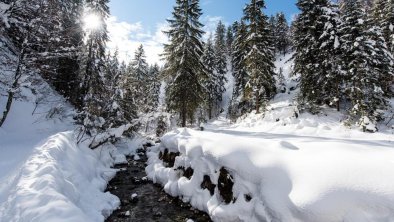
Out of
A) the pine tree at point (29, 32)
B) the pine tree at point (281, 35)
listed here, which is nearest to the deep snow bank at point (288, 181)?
the pine tree at point (29, 32)

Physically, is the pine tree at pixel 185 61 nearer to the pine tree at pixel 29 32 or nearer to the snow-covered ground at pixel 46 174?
the snow-covered ground at pixel 46 174

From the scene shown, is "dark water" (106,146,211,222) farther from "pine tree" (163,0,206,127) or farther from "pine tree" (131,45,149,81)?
"pine tree" (131,45,149,81)

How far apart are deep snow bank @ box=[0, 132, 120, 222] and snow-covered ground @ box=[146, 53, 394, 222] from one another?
10.2ft

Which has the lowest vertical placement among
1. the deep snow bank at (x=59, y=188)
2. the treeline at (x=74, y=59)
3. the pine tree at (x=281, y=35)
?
the deep snow bank at (x=59, y=188)

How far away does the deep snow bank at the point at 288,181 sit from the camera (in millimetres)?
5797

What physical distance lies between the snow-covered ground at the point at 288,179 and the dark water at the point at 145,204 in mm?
406

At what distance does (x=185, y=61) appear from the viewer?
920 inches

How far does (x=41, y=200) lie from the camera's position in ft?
23.3

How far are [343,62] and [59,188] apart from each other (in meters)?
21.0

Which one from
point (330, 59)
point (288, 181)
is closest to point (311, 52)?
point (330, 59)

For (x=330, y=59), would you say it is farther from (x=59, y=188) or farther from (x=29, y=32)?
(x=59, y=188)

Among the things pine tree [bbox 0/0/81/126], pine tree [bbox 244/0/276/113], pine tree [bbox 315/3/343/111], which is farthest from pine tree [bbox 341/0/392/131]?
pine tree [bbox 0/0/81/126]

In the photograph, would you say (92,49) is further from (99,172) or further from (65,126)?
(99,172)

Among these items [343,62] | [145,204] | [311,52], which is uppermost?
[311,52]
